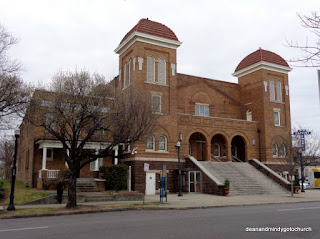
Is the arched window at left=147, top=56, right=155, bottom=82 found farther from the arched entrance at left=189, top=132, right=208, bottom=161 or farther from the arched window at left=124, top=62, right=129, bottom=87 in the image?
the arched entrance at left=189, top=132, right=208, bottom=161

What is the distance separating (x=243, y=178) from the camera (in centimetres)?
3133

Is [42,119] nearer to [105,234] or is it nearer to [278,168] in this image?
[105,234]

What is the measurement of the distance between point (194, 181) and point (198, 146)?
6140 millimetres

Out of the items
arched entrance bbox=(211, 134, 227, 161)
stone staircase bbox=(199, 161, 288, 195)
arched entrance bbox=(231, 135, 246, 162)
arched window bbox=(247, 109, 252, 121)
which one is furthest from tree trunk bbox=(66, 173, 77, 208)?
arched window bbox=(247, 109, 252, 121)

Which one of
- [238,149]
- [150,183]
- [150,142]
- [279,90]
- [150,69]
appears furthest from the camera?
[279,90]

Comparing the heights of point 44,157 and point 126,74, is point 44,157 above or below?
below

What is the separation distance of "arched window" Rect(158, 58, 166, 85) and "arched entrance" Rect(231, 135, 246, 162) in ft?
38.4

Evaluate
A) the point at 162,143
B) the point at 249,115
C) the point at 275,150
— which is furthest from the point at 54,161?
the point at 275,150

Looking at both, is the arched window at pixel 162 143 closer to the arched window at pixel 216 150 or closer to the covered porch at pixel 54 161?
the covered porch at pixel 54 161

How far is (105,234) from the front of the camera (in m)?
9.42

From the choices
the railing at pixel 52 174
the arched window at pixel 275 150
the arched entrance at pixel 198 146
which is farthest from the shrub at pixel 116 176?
the arched window at pixel 275 150

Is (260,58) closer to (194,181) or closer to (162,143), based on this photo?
(162,143)

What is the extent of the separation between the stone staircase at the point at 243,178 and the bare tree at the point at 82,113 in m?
12.9

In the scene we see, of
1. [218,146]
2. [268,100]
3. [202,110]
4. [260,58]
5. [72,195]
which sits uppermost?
[260,58]
